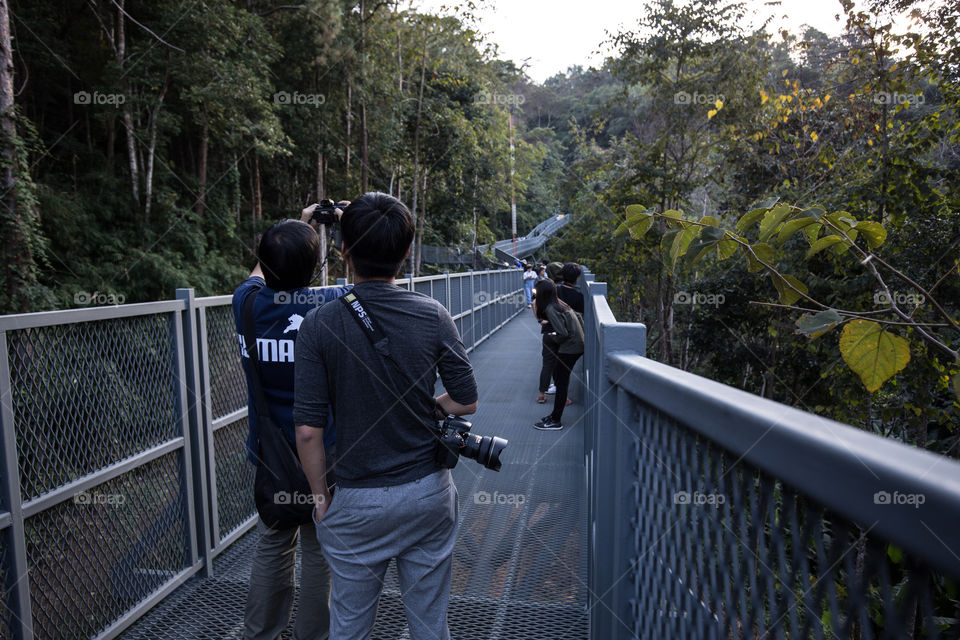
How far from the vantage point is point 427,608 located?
1968 mm

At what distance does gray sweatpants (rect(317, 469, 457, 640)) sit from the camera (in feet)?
6.19

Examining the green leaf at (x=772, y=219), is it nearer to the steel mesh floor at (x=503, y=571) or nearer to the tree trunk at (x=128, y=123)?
the steel mesh floor at (x=503, y=571)

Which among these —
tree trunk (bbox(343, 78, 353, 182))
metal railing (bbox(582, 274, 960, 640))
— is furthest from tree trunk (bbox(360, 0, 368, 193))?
metal railing (bbox(582, 274, 960, 640))

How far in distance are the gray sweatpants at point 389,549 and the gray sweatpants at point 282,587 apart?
705 millimetres

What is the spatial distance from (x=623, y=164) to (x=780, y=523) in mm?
11959

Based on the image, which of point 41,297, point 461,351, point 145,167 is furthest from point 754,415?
point 145,167

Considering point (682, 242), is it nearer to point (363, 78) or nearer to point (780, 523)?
point (780, 523)

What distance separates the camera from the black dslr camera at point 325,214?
283cm

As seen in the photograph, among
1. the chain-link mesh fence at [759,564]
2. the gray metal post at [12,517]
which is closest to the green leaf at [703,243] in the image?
the chain-link mesh fence at [759,564]

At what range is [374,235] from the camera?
195cm

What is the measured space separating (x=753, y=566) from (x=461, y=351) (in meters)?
1.39

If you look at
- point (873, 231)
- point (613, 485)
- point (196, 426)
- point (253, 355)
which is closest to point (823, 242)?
point (873, 231)

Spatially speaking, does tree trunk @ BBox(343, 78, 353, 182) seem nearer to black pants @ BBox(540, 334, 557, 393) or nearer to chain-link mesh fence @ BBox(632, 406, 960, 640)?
black pants @ BBox(540, 334, 557, 393)

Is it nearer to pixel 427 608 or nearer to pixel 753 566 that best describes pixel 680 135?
pixel 427 608
